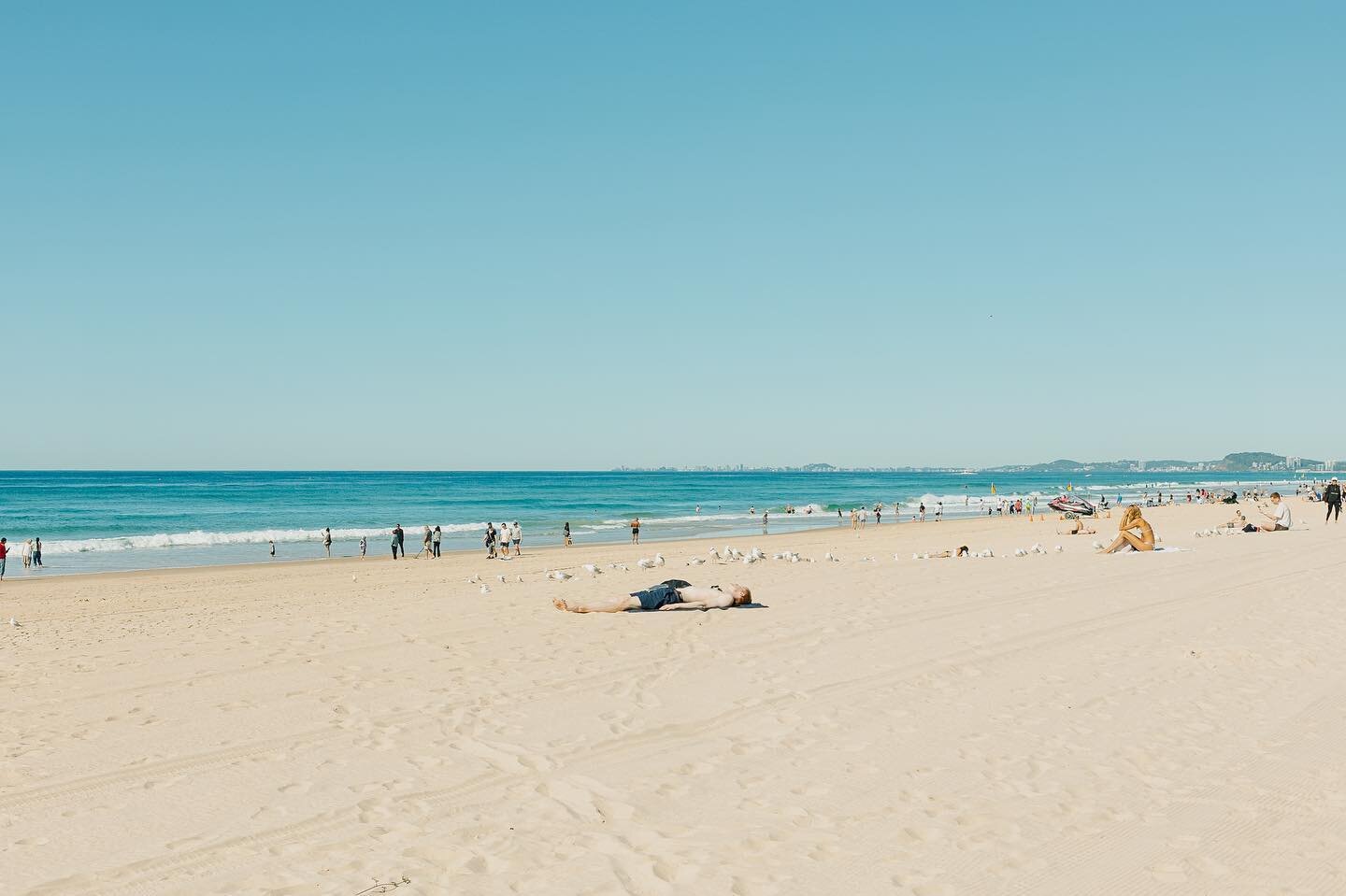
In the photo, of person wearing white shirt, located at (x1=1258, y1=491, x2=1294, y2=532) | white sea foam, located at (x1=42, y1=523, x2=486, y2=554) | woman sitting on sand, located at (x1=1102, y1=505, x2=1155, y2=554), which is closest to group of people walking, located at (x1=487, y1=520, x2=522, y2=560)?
white sea foam, located at (x1=42, y1=523, x2=486, y2=554)

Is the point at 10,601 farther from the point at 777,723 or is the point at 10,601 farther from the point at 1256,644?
the point at 1256,644

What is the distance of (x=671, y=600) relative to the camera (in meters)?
13.4

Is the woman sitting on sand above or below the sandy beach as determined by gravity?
above

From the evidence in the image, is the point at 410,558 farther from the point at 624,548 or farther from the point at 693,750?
the point at 693,750

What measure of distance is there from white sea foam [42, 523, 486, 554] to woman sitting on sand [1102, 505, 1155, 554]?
3434 cm

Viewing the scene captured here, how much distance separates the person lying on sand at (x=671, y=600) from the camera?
13.2 meters

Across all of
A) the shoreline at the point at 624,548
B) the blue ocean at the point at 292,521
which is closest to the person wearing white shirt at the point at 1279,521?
the shoreline at the point at 624,548

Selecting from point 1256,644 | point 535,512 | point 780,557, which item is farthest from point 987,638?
point 535,512

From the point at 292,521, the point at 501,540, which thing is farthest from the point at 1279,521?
the point at 292,521

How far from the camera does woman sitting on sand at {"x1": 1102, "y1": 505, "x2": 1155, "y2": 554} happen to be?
21.0 metres

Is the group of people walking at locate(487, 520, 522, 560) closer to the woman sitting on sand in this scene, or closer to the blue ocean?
the blue ocean

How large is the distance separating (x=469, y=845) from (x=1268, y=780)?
5.18 meters

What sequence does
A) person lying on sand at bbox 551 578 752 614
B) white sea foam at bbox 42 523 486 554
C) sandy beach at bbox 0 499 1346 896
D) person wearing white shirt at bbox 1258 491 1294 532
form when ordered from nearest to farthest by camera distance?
sandy beach at bbox 0 499 1346 896
person lying on sand at bbox 551 578 752 614
person wearing white shirt at bbox 1258 491 1294 532
white sea foam at bbox 42 523 486 554

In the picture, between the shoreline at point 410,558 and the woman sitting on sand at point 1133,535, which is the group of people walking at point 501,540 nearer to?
the shoreline at point 410,558
